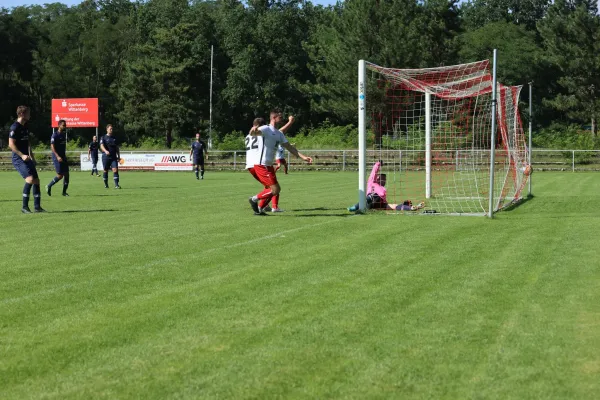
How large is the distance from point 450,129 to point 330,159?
23.7 m

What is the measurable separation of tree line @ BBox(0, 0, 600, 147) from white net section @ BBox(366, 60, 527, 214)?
33252 millimetres

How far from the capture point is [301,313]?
5.66 m

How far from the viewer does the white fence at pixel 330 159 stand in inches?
1699

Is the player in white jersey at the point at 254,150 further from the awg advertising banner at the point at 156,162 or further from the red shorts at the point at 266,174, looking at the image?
the awg advertising banner at the point at 156,162

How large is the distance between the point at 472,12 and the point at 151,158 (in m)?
65.9

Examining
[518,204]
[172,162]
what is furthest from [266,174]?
[172,162]

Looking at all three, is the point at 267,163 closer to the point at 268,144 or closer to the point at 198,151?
the point at 268,144

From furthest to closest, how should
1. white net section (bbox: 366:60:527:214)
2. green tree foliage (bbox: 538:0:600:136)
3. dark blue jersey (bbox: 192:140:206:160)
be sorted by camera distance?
1. green tree foliage (bbox: 538:0:600:136)
2. dark blue jersey (bbox: 192:140:206:160)
3. white net section (bbox: 366:60:527:214)

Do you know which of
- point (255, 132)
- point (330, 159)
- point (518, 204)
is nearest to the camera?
point (255, 132)

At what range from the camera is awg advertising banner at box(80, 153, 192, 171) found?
45.8 m

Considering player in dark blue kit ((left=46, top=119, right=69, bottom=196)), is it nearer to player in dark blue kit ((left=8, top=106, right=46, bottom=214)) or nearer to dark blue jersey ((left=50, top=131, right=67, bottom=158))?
dark blue jersey ((left=50, top=131, right=67, bottom=158))

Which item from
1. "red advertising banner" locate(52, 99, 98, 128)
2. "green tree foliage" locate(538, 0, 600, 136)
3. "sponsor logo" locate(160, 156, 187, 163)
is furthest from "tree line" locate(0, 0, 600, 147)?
"red advertising banner" locate(52, 99, 98, 128)

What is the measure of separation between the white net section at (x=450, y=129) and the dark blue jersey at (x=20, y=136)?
23.3ft

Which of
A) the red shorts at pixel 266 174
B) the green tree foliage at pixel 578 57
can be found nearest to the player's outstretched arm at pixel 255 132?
the red shorts at pixel 266 174
